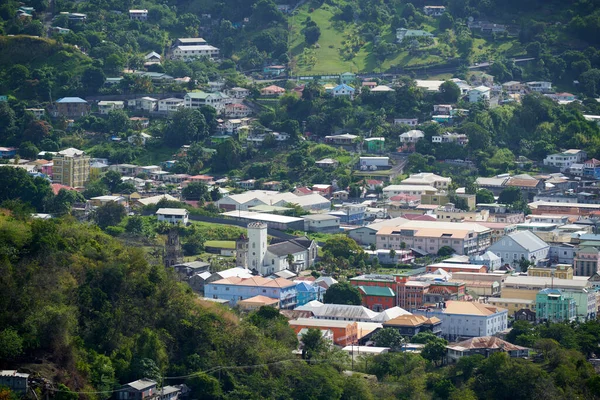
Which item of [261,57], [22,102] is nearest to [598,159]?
[261,57]

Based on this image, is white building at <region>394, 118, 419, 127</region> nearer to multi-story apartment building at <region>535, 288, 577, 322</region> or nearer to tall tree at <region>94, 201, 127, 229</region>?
tall tree at <region>94, 201, 127, 229</region>

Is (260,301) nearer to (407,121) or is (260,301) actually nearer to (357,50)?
(407,121)

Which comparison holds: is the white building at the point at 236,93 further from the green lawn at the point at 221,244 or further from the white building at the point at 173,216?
the green lawn at the point at 221,244

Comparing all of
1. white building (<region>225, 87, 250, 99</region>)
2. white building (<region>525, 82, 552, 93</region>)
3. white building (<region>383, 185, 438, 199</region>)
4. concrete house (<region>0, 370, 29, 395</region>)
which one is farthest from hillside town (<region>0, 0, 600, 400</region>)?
white building (<region>525, 82, 552, 93</region>)

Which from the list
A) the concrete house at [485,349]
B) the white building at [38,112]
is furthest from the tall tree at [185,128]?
the concrete house at [485,349]

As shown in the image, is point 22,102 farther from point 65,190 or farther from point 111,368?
point 111,368
